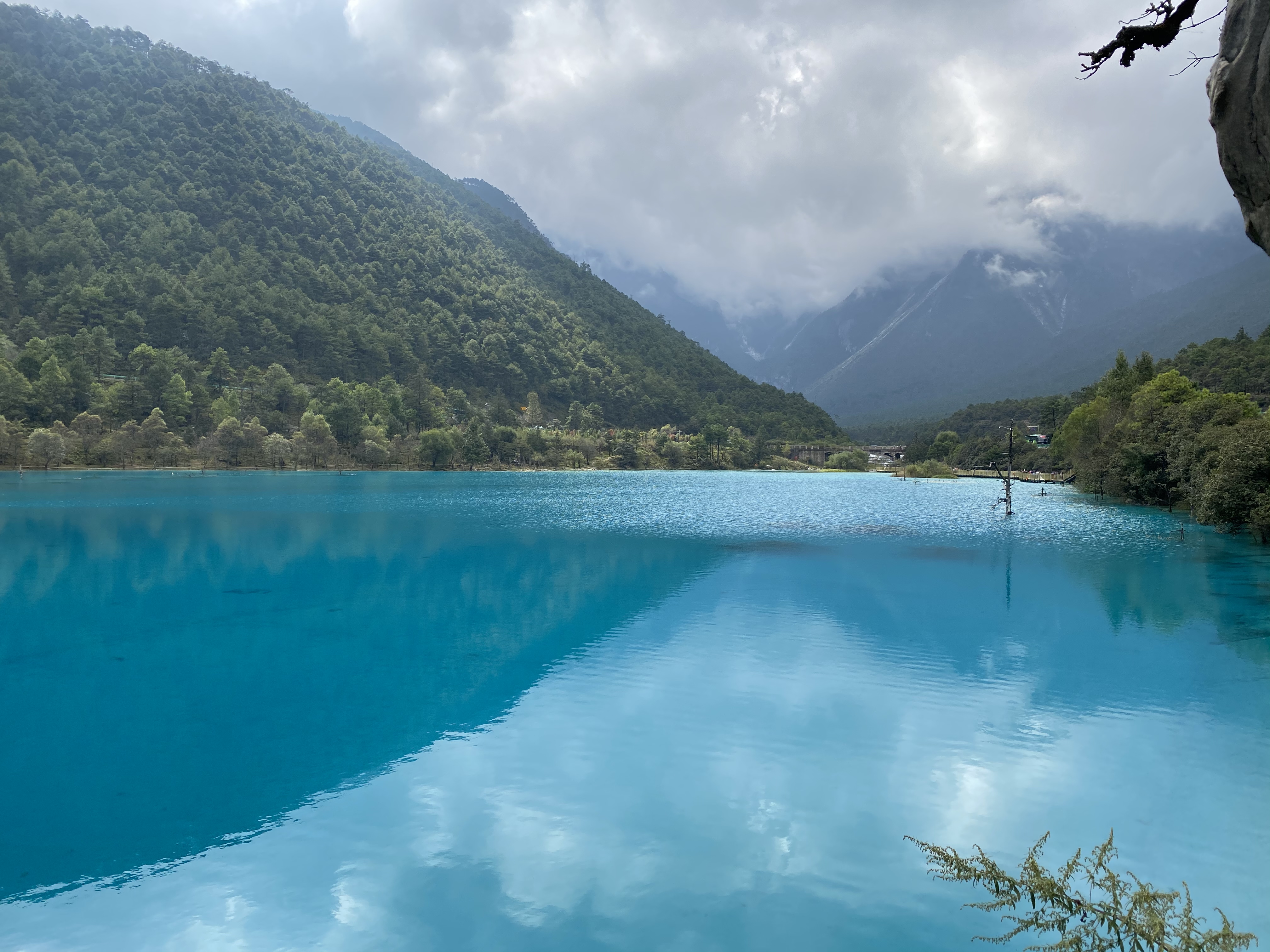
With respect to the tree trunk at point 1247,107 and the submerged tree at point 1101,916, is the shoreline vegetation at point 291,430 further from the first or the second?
the tree trunk at point 1247,107

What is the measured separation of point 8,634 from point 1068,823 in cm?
2236

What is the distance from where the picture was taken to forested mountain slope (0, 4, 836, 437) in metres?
125

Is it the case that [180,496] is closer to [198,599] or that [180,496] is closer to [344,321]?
[198,599]

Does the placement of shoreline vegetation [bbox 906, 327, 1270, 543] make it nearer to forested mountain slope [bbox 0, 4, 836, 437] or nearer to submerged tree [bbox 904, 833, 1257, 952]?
submerged tree [bbox 904, 833, 1257, 952]

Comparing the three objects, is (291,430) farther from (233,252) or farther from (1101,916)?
(1101,916)

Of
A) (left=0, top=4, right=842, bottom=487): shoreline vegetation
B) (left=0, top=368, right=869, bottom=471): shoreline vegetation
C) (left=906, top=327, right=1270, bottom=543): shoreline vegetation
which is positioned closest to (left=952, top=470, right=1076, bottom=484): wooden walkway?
(left=906, top=327, right=1270, bottom=543): shoreline vegetation

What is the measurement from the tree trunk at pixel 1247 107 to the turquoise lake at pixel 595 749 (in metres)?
6.68

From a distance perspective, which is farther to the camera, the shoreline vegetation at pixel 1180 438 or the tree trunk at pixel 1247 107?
the shoreline vegetation at pixel 1180 438

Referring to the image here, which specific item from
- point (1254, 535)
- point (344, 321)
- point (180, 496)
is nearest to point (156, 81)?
point (344, 321)

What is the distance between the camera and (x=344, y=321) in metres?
150

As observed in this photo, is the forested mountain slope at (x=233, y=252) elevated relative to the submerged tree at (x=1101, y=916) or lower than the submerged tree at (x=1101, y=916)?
elevated

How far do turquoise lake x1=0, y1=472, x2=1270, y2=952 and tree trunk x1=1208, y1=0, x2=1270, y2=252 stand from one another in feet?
21.9

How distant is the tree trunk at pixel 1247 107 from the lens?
4797 millimetres

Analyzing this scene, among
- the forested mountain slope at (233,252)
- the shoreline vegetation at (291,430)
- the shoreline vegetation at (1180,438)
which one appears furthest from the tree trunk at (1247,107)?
the forested mountain slope at (233,252)
